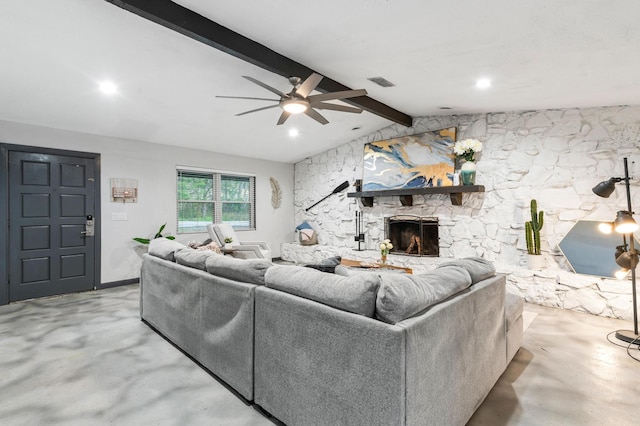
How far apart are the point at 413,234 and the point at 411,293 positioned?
442 cm

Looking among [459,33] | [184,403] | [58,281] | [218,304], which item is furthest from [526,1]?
[58,281]

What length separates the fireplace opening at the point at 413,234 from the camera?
5.50 metres

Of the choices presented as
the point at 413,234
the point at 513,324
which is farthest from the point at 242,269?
the point at 413,234

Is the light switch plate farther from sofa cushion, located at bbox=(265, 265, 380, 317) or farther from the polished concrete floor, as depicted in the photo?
sofa cushion, located at bbox=(265, 265, 380, 317)

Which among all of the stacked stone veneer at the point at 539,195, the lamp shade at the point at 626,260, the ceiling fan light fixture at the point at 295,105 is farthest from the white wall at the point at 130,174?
the lamp shade at the point at 626,260

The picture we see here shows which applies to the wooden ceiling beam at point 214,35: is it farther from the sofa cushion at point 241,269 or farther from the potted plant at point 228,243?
the potted plant at point 228,243

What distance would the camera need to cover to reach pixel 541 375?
2.42 m

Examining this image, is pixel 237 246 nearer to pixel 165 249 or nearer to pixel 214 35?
pixel 165 249

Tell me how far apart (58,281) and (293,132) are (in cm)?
414

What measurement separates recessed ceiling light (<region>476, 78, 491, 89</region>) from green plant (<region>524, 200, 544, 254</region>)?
1.71 meters

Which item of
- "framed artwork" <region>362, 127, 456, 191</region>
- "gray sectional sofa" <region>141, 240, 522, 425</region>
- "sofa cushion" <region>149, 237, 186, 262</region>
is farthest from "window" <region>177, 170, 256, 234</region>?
"gray sectional sofa" <region>141, 240, 522, 425</region>

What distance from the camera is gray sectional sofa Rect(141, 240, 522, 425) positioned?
1391 millimetres

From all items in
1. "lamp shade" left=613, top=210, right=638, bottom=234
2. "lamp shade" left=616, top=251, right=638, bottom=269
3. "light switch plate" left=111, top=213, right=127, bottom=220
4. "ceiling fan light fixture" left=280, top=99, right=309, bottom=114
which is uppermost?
"ceiling fan light fixture" left=280, top=99, right=309, bottom=114

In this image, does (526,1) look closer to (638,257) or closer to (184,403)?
(638,257)
